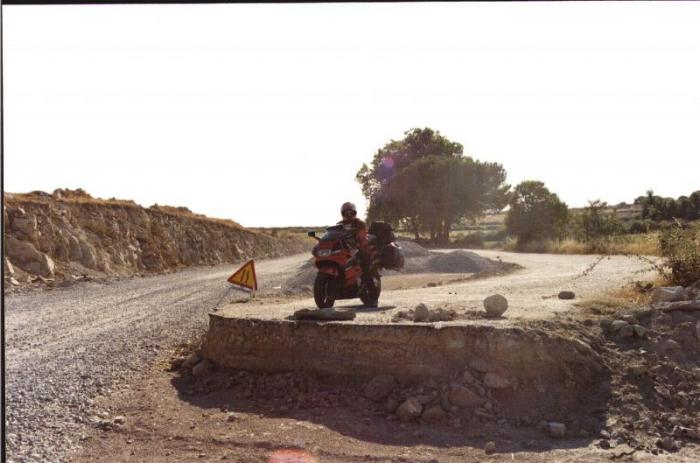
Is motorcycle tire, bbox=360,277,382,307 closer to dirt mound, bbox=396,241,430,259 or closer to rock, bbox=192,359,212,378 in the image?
rock, bbox=192,359,212,378

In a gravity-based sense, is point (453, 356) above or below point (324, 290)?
below

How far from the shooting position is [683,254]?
11281 mm

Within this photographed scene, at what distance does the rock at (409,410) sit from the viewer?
7.65m

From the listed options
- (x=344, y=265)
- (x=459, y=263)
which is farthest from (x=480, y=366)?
(x=459, y=263)

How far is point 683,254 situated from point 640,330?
10.8 feet

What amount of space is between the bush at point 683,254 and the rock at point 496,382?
4862 millimetres

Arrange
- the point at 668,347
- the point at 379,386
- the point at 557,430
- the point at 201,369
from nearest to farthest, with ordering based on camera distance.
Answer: the point at 557,430, the point at 379,386, the point at 668,347, the point at 201,369

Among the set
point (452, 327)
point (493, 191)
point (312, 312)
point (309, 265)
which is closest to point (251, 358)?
point (312, 312)

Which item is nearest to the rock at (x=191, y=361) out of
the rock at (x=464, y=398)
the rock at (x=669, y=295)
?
the rock at (x=464, y=398)

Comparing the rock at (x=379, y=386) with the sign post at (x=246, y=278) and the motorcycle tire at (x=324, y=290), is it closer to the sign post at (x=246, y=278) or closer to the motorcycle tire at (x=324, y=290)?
the motorcycle tire at (x=324, y=290)

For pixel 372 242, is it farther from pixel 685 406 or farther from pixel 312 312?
pixel 685 406

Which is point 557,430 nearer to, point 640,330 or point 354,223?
point 640,330

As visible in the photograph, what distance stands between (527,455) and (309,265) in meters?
18.7

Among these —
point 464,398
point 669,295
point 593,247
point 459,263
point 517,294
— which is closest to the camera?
point 464,398
